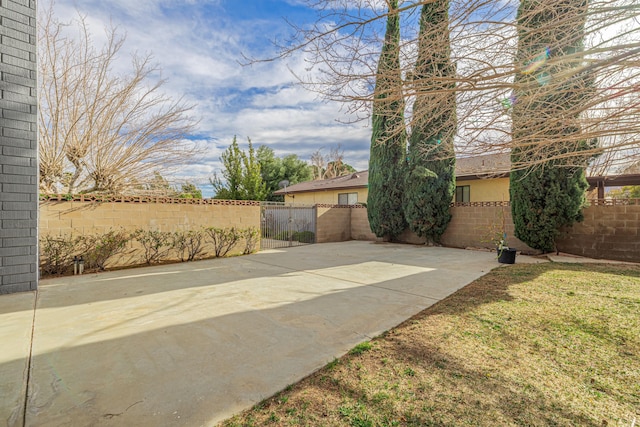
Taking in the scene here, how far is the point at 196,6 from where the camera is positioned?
6.40 metres

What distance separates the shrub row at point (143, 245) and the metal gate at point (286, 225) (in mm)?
1216

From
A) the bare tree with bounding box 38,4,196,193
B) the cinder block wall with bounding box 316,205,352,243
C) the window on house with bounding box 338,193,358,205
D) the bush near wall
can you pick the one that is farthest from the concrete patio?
the window on house with bounding box 338,193,358,205

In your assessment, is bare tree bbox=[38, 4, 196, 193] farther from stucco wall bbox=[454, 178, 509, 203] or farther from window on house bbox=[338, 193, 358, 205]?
stucco wall bbox=[454, 178, 509, 203]

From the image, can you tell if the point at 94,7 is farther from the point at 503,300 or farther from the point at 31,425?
the point at 503,300

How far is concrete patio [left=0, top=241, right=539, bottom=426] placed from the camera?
201cm

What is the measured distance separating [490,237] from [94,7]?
1364cm

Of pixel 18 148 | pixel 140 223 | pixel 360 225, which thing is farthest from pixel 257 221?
pixel 18 148

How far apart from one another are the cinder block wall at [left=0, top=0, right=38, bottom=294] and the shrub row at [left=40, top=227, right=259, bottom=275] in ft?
5.26

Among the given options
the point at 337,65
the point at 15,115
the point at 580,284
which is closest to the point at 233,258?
the point at 15,115

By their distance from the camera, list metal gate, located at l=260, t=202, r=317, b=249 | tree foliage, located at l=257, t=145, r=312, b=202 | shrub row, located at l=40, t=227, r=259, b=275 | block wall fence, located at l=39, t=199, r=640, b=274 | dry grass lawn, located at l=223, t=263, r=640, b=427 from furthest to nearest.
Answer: tree foliage, located at l=257, t=145, r=312, b=202 < metal gate, located at l=260, t=202, r=317, b=249 < block wall fence, located at l=39, t=199, r=640, b=274 < shrub row, located at l=40, t=227, r=259, b=275 < dry grass lawn, located at l=223, t=263, r=640, b=427

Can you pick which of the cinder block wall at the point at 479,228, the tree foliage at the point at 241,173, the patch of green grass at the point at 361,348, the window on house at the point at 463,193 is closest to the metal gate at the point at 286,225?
the cinder block wall at the point at 479,228

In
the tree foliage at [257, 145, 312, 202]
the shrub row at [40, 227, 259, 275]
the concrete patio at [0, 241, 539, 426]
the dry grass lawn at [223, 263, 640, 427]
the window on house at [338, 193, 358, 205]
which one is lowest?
the concrete patio at [0, 241, 539, 426]

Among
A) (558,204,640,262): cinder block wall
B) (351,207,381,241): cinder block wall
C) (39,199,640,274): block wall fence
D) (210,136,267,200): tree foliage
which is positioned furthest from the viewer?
(210,136,267,200): tree foliage

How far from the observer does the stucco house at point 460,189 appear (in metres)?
10.2
